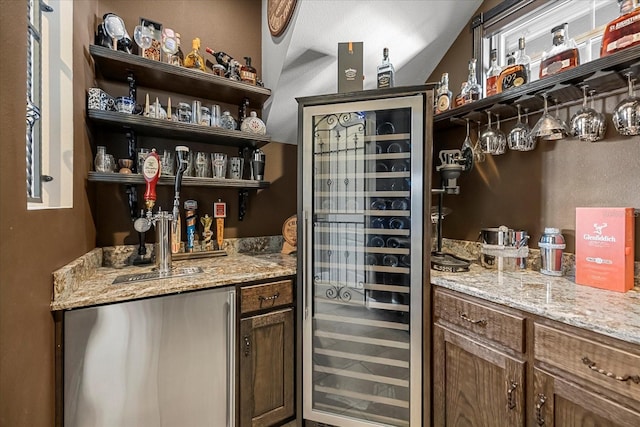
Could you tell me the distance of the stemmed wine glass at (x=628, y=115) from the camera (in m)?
1.20

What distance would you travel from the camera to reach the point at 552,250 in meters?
1.51

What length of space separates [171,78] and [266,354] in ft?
→ 5.74

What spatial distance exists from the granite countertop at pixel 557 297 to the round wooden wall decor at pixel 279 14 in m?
1.82

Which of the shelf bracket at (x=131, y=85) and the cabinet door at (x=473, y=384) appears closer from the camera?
the cabinet door at (x=473, y=384)

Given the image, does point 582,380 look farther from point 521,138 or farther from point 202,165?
point 202,165

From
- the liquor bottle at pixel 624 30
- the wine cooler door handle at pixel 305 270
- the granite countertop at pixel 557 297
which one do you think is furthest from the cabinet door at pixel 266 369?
the liquor bottle at pixel 624 30

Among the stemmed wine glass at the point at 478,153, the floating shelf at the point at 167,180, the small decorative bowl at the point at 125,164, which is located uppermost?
the stemmed wine glass at the point at 478,153

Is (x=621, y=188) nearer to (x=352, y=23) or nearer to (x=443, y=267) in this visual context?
(x=443, y=267)

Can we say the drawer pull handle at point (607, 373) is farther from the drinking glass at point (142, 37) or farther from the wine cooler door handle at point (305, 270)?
the drinking glass at point (142, 37)

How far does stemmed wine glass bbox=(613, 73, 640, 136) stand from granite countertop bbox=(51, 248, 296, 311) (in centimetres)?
168

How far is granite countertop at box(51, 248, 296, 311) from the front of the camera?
3.90 ft

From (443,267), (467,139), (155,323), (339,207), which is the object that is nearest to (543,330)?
(443,267)

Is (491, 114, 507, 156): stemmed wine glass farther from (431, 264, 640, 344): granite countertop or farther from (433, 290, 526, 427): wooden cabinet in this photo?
(433, 290, 526, 427): wooden cabinet

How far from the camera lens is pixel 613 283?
1.24m
